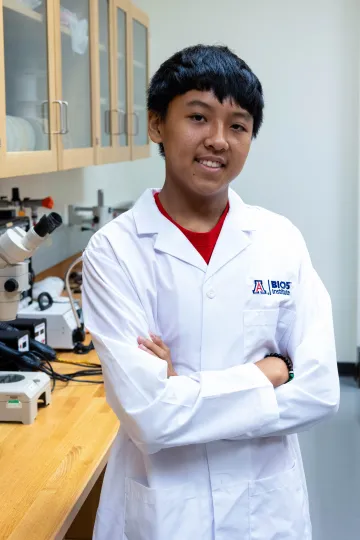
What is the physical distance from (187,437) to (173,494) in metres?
0.12

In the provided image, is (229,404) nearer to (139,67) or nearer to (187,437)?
(187,437)

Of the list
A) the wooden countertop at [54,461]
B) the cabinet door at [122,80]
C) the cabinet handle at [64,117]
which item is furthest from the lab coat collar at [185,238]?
the cabinet door at [122,80]

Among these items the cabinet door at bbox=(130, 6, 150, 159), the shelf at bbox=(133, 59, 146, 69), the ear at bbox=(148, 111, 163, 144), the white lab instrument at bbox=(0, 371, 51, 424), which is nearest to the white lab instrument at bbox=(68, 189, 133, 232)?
the cabinet door at bbox=(130, 6, 150, 159)

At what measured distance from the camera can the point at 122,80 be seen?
352 centimetres

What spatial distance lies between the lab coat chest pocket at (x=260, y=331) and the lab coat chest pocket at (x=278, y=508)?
228 mm

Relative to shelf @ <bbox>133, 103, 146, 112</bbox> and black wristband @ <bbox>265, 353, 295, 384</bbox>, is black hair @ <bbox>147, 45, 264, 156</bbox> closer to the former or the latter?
black wristband @ <bbox>265, 353, 295, 384</bbox>

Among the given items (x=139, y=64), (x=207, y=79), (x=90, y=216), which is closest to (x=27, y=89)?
(x=207, y=79)

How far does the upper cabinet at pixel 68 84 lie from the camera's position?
6.95ft

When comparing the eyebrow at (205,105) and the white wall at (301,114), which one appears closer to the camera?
the eyebrow at (205,105)

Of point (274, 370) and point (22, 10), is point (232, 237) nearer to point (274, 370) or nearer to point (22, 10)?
point (274, 370)

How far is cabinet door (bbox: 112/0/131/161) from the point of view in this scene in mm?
3346

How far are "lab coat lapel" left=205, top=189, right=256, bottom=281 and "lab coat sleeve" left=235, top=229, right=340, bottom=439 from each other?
0.34ft

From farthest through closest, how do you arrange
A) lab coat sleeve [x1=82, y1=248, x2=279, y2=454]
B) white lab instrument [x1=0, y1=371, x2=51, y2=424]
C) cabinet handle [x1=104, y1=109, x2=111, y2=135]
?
cabinet handle [x1=104, y1=109, x2=111, y2=135], white lab instrument [x1=0, y1=371, x2=51, y2=424], lab coat sleeve [x1=82, y1=248, x2=279, y2=454]

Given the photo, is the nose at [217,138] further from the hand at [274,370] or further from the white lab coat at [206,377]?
the hand at [274,370]
